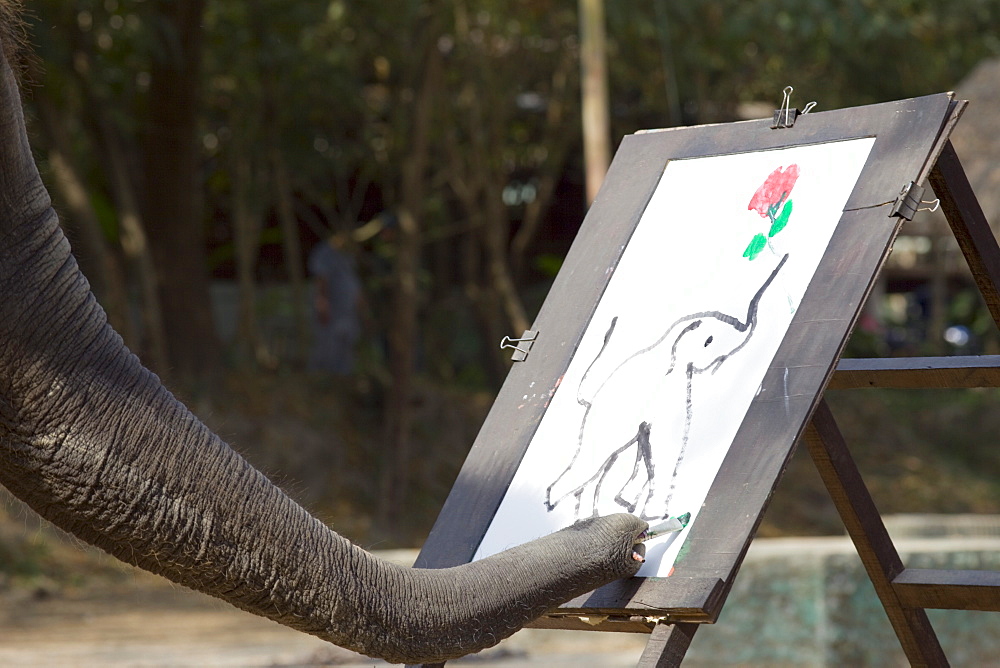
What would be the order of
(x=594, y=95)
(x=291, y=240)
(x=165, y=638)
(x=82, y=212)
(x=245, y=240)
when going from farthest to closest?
(x=291, y=240) → (x=245, y=240) → (x=82, y=212) → (x=594, y=95) → (x=165, y=638)

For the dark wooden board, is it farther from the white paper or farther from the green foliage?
the green foliage

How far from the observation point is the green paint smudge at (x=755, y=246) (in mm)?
2465

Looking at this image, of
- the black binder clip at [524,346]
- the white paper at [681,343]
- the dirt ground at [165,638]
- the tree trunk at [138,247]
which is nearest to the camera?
the white paper at [681,343]

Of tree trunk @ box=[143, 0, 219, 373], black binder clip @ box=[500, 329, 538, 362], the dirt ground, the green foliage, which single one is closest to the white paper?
black binder clip @ box=[500, 329, 538, 362]

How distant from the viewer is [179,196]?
932 cm

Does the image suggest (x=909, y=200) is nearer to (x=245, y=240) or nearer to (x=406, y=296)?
(x=406, y=296)

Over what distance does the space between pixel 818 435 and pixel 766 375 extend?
0.96ft

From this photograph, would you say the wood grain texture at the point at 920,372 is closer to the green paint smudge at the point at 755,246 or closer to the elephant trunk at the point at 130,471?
the green paint smudge at the point at 755,246

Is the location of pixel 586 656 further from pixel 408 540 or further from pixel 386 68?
pixel 386 68

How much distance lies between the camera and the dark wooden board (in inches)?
83.7

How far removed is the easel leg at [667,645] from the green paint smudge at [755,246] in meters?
0.74

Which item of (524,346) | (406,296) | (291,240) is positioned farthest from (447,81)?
(524,346)

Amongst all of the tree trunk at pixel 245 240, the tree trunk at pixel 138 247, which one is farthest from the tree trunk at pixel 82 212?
the tree trunk at pixel 245 240

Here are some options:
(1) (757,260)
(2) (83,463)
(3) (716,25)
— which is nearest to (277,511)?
(2) (83,463)
